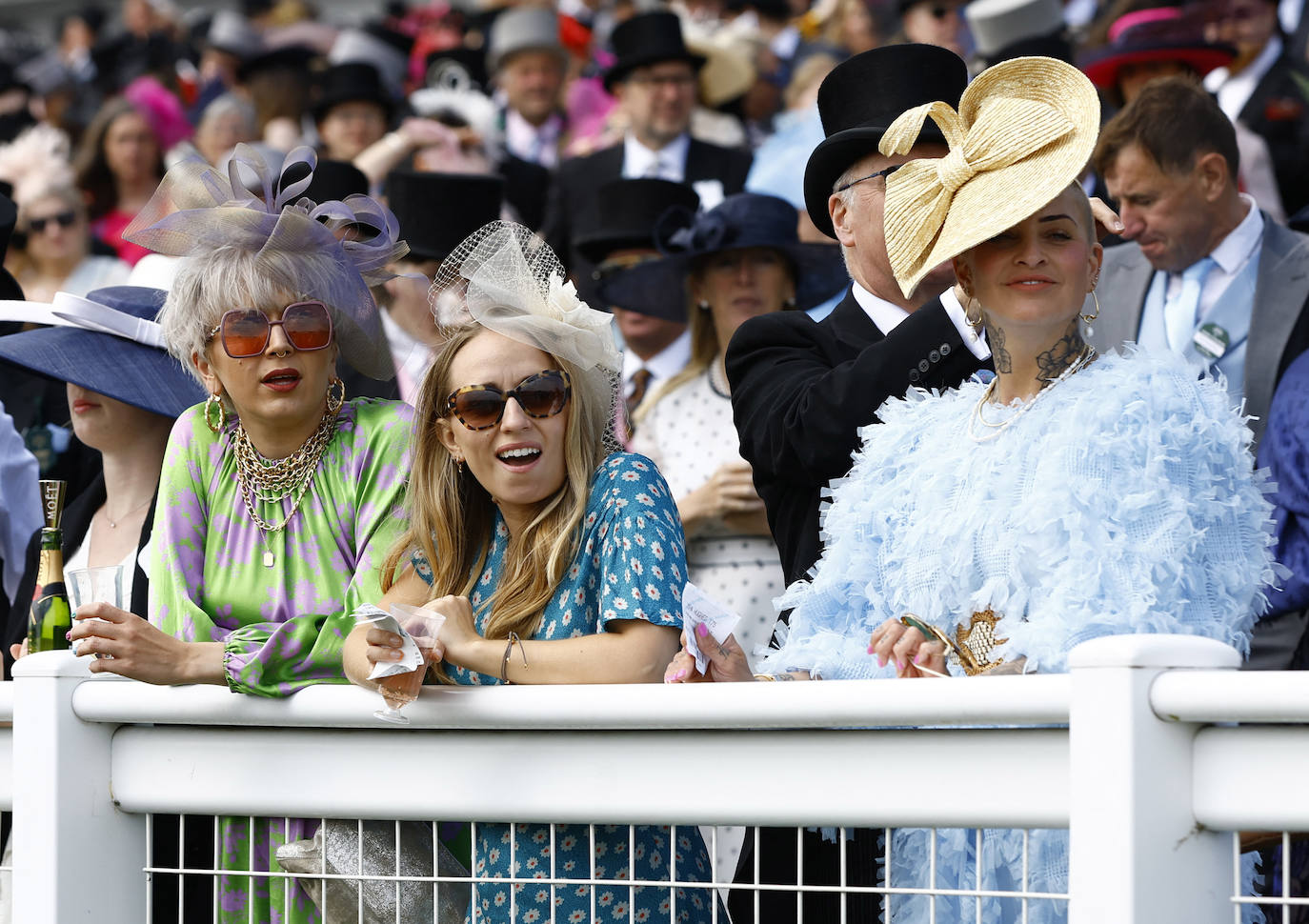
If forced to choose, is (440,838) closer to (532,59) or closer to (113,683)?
(113,683)

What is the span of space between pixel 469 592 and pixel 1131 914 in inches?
54.7

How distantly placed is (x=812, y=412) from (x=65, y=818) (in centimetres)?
132

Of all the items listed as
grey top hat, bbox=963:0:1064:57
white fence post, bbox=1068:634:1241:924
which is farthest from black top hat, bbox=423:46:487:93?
white fence post, bbox=1068:634:1241:924

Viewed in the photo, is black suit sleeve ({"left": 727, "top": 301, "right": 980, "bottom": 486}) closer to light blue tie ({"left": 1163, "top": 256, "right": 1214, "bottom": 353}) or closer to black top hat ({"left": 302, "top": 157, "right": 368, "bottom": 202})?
light blue tie ({"left": 1163, "top": 256, "right": 1214, "bottom": 353})

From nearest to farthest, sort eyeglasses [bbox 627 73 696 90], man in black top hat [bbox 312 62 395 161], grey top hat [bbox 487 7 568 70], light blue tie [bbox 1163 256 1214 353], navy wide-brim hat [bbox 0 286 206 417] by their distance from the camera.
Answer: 1. navy wide-brim hat [bbox 0 286 206 417]
2. light blue tie [bbox 1163 256 1214 353]
3. eyeglasses [bbox 627 73 696 90]
4. man in black top hat [bbox 312 62 395 161]
5. grey top hat [bbox 487 7 568 70]

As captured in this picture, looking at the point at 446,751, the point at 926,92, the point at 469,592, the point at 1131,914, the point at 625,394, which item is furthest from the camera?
the point at 625,394

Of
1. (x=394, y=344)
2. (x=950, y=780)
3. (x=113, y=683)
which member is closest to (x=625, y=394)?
(x=394, y=344)

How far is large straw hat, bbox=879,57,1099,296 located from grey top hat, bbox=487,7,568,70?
674cm

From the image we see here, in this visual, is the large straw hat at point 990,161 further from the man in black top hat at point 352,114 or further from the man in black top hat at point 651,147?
the man in black top hat at point 352,114

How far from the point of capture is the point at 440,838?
2.70 m

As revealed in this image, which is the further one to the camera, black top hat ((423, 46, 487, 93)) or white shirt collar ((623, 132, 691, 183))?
black top hat ((423, 46, 487, 93))

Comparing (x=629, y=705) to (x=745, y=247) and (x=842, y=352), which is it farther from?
Result: (x=745, y=247)

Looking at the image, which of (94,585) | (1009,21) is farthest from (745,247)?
(1009,21)

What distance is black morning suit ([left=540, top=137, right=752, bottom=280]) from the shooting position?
24.5 feet
